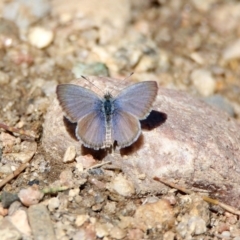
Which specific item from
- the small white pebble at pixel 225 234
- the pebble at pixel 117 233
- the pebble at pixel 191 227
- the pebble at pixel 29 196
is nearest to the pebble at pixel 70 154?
the pebble at pixel 29 196

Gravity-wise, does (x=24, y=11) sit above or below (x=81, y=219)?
above

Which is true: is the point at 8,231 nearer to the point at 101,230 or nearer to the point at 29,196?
the point at 29,196

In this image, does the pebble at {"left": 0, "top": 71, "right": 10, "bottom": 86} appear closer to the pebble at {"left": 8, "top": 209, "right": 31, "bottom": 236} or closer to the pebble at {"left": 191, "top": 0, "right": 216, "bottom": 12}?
the pebble at {"left": 8, "top": 209, "right": 31, "bottom": 236}

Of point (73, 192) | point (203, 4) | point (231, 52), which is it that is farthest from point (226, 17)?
point (73, 192)

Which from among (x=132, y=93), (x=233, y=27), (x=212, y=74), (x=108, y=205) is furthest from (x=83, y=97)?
(x=233, y=27)

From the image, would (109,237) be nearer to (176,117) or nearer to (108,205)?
(108,205)

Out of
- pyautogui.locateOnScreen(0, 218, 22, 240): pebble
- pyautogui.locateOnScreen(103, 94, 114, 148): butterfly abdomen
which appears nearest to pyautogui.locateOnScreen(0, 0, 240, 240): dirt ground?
pyautogui.locateOnScreen(0, 218, 22, 240): pebble
